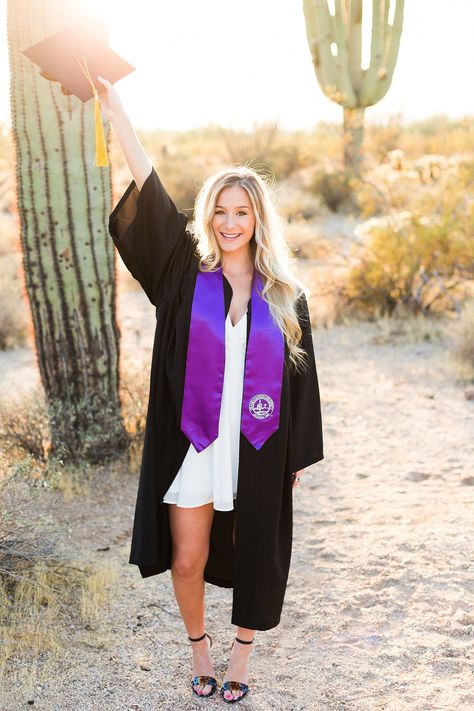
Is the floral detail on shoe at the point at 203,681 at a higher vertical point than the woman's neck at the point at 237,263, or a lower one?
lower

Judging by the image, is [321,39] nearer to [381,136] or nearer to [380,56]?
[380,56]

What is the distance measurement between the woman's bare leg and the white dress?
0.22 ft

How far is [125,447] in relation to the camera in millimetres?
5301

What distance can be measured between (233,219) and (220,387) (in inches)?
25.1

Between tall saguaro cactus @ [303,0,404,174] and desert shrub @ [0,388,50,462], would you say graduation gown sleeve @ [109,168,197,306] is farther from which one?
tall saguaro cactus @ [303,0,404,174]

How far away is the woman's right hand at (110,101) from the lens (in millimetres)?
2998

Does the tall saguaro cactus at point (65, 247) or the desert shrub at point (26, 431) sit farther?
the desert shrub at point (26, 431)

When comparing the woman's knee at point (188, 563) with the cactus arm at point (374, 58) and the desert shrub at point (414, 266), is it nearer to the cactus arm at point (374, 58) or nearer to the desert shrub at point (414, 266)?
the desert shrub at point (414, 266)

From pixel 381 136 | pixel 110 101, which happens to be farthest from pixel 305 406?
pixel 381 136

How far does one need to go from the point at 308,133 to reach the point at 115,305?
2331cm

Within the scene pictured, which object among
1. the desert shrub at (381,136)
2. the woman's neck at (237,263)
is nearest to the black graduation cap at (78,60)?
the woman's neck at (237,263)

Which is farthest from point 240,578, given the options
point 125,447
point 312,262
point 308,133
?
point 308,133

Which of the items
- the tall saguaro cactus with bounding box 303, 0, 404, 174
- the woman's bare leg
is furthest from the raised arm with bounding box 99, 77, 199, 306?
the tall saguaro cactus with bounding box 303, 0, 404, 174

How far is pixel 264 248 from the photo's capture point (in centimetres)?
303
